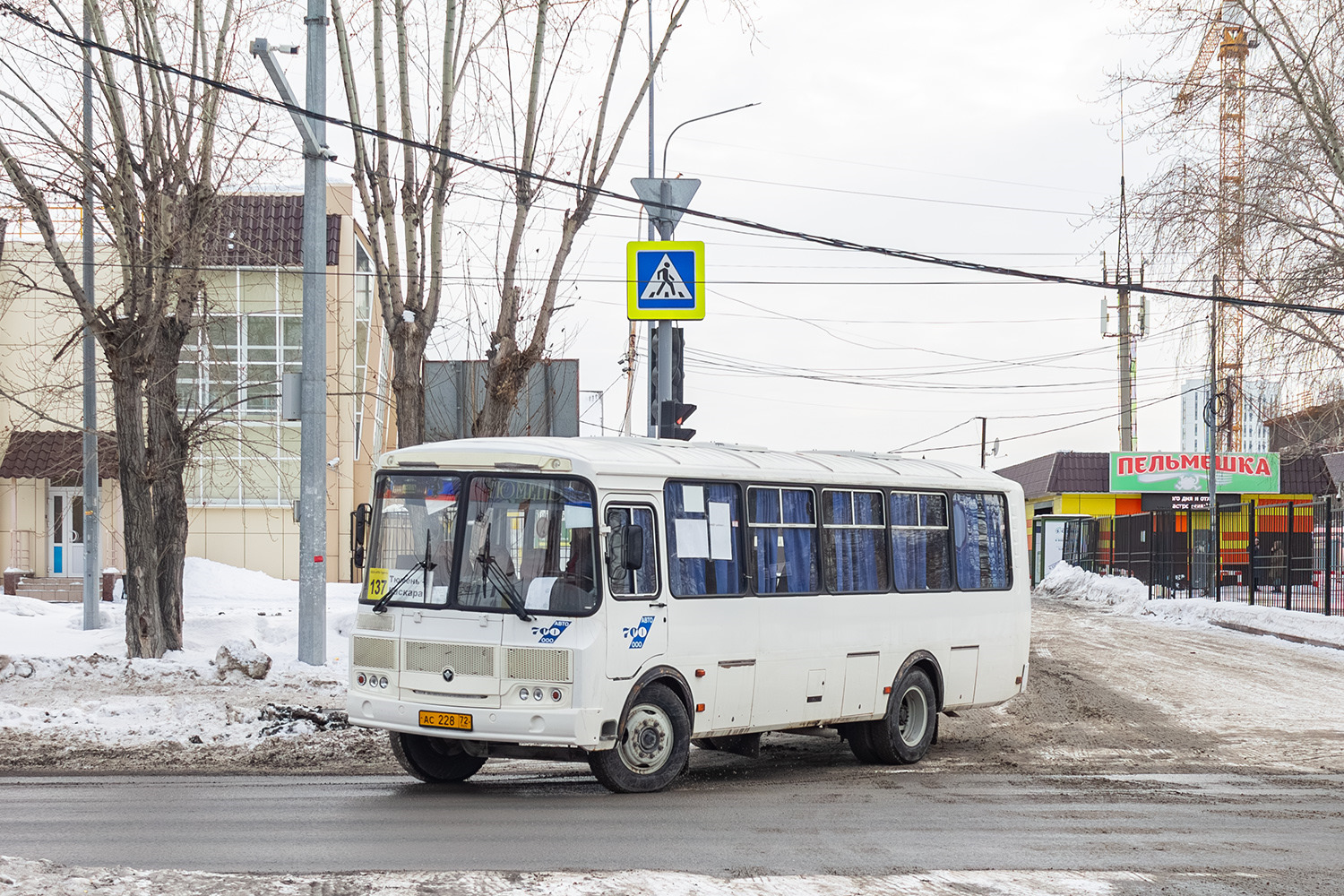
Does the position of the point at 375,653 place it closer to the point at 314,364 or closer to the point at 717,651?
the point at 717,651

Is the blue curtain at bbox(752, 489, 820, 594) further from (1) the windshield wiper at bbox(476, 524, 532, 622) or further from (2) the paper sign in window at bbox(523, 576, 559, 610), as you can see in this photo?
(1) the windshield wiper at bbox(476, 524, 532, 622)

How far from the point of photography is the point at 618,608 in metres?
10.4

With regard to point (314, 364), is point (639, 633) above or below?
below

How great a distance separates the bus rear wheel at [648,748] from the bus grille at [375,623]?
1.77m

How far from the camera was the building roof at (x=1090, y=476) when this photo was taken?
58844mm

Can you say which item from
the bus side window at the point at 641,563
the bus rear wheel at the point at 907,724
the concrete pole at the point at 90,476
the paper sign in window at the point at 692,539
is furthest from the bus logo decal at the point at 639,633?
the concrete pole at the point at 90,476

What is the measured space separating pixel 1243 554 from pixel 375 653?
30933 millimetres

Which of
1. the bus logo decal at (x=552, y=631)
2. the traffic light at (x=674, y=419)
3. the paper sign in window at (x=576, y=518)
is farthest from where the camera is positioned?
the traffic light at (x=674, y=419)

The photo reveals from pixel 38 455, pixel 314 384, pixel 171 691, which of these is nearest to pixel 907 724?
pixel 171 691

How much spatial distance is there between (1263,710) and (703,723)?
854cm

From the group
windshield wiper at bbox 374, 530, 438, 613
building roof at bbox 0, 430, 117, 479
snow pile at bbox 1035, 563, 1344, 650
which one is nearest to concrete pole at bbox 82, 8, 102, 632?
building roof at bbox 0, 430, 117, 479

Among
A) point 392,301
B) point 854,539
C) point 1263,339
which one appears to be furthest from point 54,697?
point 1263,339

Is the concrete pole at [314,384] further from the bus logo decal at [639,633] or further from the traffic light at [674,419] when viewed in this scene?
the bus logo decal at [639,633]

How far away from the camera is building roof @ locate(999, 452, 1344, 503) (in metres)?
58.8
